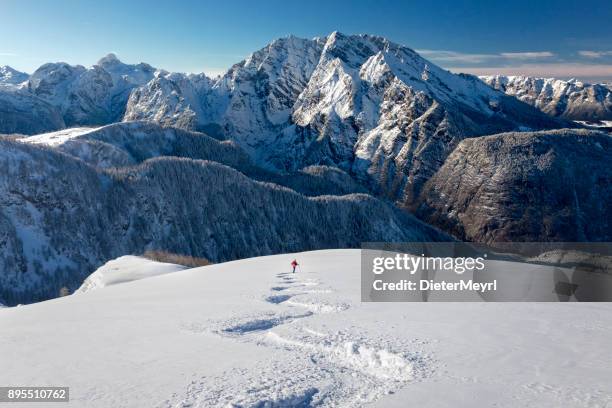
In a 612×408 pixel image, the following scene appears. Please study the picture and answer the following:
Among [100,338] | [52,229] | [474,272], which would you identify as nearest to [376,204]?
[52,229]

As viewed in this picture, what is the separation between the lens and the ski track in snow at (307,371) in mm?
8641

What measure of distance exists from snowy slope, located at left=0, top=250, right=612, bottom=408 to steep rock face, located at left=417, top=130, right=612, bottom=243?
170 meters

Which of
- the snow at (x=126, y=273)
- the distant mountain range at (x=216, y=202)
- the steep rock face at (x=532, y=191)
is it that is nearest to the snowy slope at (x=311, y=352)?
the snow at (x=126, y=273)

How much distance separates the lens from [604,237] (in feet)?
518

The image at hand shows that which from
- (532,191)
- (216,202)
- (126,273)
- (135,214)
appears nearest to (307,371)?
(126,273)

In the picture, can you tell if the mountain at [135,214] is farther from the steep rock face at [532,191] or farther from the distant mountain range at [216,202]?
the steep rock face at [532,191]

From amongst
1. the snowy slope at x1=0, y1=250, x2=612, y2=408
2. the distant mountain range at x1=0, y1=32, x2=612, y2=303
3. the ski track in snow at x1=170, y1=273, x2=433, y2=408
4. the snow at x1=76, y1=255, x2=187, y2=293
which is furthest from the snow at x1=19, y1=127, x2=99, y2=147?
the ski track in snow at x1=170, y1=273, x2=433, y2=408

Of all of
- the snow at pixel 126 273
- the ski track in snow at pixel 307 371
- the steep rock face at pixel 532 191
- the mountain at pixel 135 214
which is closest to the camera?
the ski track in snow at pixel 307 371

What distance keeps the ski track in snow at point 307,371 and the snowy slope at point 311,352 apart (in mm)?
32

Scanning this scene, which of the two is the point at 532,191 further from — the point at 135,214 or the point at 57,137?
the point at 57,137

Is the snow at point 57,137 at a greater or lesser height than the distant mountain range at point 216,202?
greater

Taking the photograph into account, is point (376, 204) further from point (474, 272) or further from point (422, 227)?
point (474, 272)

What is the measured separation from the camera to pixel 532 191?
176 m

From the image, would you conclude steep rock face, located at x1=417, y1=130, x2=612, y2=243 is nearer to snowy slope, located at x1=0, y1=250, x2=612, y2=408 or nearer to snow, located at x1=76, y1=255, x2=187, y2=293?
snow, located at x1=76, y1=255, x2=187, y2=293
